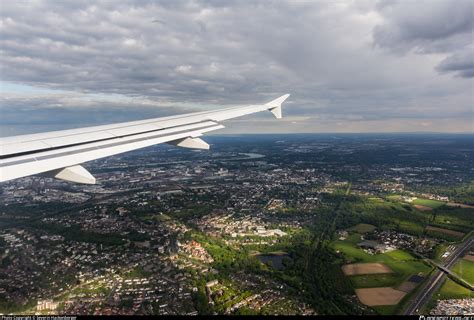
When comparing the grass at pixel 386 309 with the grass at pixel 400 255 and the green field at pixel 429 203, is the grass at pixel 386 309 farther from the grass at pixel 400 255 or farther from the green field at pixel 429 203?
the green field at pixel 429 203

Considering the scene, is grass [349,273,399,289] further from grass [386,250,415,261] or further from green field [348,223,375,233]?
green field [348,223,375,233]

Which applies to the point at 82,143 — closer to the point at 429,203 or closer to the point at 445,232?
the point at 445,232

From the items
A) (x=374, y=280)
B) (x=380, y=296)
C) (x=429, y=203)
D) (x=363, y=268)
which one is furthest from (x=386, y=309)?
(x=429, y=203)

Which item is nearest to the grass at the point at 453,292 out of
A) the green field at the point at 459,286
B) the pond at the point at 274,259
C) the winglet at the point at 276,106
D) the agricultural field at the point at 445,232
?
the green field at the point at 459,286

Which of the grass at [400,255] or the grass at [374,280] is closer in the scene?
the grass at [374,280]

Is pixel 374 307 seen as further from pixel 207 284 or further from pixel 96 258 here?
pixel 96 258
